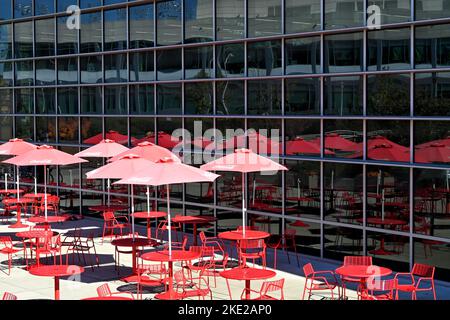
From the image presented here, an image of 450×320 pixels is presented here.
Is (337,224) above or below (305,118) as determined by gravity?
below

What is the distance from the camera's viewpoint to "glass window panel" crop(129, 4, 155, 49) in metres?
21.8

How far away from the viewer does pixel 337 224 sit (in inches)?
661

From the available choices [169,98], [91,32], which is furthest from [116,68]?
[169,98]

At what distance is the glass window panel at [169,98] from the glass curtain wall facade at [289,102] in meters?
0.04

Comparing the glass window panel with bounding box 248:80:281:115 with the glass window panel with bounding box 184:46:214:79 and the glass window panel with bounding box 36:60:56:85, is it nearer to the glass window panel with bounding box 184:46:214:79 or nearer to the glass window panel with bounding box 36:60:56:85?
the glass window panel with bounding box 184:46:214:79

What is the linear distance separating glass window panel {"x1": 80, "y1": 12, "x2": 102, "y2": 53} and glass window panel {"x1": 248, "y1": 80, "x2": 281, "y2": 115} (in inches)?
262

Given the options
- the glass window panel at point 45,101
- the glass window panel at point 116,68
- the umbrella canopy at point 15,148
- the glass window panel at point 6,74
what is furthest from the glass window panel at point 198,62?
the glass window panel at point 6,74

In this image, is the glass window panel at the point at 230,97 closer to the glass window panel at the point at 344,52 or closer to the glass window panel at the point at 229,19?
the glass window panel at the point at 229,19

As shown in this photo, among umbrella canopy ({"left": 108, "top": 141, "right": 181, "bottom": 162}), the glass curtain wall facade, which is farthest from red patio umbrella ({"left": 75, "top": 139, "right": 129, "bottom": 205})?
the glass curtain wall facade

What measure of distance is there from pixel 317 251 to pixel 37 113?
12542 mm

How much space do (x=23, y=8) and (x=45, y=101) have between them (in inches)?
140

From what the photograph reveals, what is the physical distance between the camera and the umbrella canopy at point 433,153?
14.8 meters
